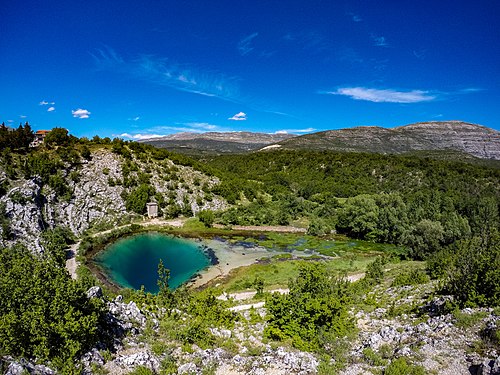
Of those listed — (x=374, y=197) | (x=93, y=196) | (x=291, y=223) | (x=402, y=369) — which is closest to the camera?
(x=402, y=369)

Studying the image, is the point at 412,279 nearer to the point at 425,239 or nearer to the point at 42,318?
the point at 425,239

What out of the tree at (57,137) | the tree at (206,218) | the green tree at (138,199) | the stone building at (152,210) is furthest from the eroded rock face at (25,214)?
the tree at (206,218)

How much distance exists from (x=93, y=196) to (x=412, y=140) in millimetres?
154317

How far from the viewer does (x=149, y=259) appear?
39.3 meters

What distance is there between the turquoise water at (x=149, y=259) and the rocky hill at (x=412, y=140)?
361 ft

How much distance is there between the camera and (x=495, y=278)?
1557 cm

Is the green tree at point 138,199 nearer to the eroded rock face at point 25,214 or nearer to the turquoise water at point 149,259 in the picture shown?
the turquoise water at point 149,259

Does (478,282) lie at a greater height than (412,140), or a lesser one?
lesser

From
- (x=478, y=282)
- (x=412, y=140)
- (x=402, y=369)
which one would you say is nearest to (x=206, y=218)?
(x=478, y=282)

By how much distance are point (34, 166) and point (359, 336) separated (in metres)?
50.5

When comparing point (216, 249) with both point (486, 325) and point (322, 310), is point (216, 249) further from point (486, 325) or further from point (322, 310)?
point (486, 325)

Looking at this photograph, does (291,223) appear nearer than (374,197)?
No

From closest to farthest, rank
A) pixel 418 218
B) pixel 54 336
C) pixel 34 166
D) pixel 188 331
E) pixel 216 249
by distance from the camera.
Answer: pixel 54 336, pixel 188 331, pixel 216 249, pixel 34 166, pixel 418 218

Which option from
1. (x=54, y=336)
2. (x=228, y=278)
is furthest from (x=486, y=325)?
(x=228, y=278)
